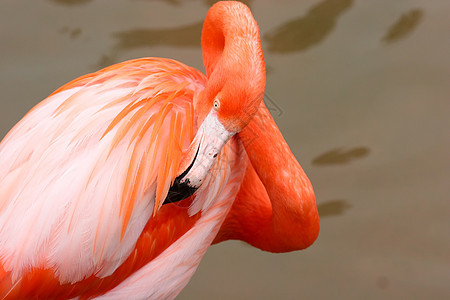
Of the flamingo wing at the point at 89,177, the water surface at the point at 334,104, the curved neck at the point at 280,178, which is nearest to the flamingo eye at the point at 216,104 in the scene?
the flamingo wing at the point at 89,177

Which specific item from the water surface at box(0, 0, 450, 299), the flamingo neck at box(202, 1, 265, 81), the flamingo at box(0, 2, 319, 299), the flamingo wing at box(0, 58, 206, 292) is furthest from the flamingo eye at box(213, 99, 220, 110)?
the water surface at box(0, 0, 450, 299)

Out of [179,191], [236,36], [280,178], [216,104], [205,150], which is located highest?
[236,36]

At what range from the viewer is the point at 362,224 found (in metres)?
3.24

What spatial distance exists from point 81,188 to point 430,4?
3.16 meters

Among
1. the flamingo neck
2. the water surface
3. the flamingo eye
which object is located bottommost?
the water surface

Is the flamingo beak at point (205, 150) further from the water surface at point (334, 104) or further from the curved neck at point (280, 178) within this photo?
the water surface at point (334, 104)

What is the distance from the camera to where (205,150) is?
1.77 m

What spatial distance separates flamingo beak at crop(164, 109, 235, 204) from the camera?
5.81ft

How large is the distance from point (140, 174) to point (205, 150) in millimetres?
302

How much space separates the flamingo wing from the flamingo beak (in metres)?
0.13

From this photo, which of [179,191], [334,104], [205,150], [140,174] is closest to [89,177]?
[140,174]

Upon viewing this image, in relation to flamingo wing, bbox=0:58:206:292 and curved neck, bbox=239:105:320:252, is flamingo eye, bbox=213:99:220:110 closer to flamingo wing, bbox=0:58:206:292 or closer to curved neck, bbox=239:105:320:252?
flamingo wing, bbox=0:58:206:292

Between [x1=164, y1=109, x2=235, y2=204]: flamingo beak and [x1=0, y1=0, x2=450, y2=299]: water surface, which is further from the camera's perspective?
[x1=0, y1=0, x2=450, y2=299]: water surface

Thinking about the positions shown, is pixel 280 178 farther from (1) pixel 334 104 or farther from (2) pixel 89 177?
(1) pixel 334 104
